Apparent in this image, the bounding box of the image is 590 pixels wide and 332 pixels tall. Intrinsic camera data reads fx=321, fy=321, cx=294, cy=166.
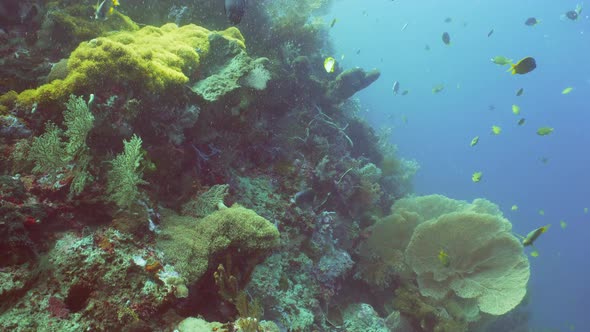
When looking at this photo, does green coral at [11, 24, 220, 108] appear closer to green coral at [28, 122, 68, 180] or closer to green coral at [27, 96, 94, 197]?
green coral at [27, 96, 94, 197]

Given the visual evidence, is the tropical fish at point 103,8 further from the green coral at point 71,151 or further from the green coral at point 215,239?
the green coral at point 215,239

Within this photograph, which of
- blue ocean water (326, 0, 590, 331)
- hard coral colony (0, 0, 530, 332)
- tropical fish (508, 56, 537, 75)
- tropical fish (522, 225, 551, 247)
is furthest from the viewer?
blue ocean water (326, 0, 590, 331)

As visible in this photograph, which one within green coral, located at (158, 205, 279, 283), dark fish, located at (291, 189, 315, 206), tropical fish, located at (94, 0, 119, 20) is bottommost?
green coral, located at (158, 205, 279, 283)

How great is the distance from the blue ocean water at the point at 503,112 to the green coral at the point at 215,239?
40.5m

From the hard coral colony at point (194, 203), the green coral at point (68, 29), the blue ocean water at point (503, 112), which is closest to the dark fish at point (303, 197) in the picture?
the hard coral colony at point (194, 203)

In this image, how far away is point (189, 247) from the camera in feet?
9.59

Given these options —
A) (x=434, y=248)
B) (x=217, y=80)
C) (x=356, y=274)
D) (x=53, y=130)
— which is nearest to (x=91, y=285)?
(x=53, y=130)

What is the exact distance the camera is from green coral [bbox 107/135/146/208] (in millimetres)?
2838

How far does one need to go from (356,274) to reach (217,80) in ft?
12.9

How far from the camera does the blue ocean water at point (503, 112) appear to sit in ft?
176

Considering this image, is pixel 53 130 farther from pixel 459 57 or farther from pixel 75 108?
pixel 459 57

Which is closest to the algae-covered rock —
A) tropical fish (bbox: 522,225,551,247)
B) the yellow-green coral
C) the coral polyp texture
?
the yellow-green coral

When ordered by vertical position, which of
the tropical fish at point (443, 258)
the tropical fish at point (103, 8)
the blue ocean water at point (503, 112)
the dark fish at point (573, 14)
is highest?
the blue ocean water at point (503, 112)

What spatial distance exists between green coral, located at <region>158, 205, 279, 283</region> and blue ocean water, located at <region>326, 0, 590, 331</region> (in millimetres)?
40529
